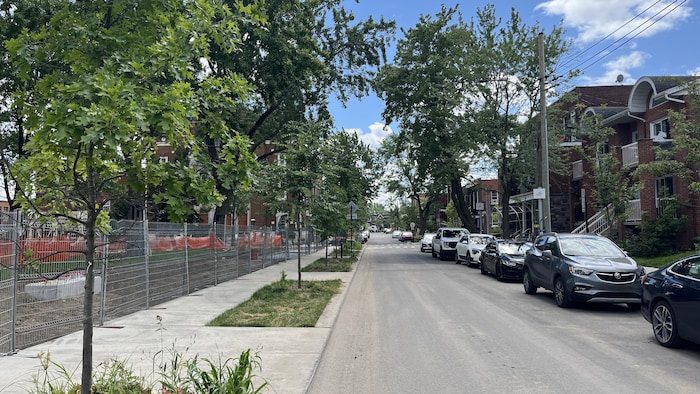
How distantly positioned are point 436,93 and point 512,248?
15.2 metres

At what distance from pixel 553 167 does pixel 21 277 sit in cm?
3105

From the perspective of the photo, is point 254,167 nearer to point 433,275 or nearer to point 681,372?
point 681,372

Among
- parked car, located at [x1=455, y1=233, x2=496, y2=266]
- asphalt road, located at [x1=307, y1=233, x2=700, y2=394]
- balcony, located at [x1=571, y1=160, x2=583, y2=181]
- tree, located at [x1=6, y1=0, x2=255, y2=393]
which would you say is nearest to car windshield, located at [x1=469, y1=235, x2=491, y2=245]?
parked car, located at [x1=455, y1=233, x2=496, y2=266]

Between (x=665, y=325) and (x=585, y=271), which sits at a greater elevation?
(x=585, y=271)

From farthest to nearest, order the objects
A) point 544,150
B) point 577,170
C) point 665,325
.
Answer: point 577,170 < point 544,150 < point 665,325

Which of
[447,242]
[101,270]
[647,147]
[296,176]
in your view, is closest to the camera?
[101,270]

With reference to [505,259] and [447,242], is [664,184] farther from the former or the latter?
[505,259]

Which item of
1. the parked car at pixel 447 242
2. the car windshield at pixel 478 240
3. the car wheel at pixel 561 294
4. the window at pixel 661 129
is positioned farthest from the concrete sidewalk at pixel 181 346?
the window at pixel 661 129

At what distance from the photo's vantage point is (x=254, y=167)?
172 inches

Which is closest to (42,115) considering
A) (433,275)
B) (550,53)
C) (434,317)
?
(434,317)

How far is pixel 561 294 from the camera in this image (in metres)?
11.5

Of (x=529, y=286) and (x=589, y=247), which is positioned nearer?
(x=589, y=247)

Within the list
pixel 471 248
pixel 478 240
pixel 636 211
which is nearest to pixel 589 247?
pixel 471 248

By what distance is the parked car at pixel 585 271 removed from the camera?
10.6 metres
